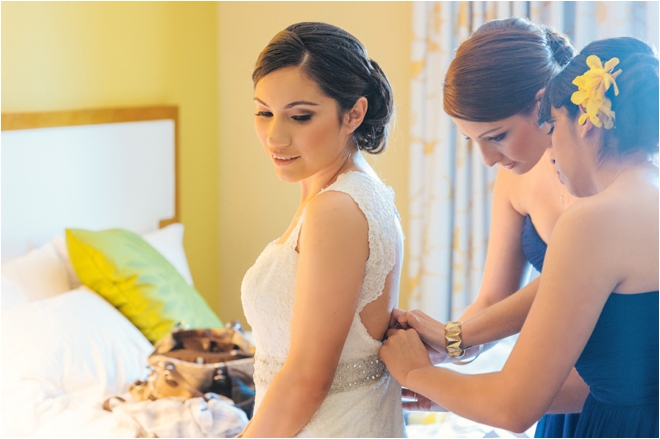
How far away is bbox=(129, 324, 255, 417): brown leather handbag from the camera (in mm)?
2094

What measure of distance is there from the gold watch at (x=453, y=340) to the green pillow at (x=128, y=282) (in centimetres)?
133

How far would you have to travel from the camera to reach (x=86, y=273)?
8.18ft

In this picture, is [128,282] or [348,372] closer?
[348,372]

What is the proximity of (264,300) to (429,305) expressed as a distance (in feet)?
7.19

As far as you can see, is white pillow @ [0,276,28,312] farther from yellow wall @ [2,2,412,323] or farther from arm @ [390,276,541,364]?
arm @ [390,276,541,364]

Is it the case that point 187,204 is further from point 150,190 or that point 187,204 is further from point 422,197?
point 422,197

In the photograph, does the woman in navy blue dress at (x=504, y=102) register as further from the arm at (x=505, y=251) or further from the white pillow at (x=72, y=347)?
the white pillow at (x=72, y=347)

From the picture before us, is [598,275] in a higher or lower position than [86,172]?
higher

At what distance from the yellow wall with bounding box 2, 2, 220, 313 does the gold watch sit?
6.17 feet

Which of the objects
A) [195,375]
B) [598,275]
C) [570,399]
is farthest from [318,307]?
[195,375]

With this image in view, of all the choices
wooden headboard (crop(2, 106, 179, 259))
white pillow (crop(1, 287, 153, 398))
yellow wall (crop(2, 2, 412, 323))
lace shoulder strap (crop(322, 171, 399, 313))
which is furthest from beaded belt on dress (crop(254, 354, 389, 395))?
yellow wall (crop(2, 2, 412, 323))

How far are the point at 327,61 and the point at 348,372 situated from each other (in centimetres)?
56

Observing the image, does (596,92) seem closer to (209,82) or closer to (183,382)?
(183,382)

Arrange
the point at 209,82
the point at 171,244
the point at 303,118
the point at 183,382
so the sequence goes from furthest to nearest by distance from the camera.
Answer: the point at 209,82 < the point at 171,244 < the point at 183,382 < the point at 303,118
